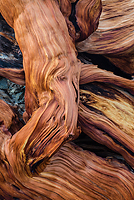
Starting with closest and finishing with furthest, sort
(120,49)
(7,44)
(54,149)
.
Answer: (54,149), (120,49), (7,44)

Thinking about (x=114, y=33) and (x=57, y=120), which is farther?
(x=114, y=33)

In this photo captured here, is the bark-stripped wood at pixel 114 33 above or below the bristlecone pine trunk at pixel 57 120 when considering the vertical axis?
above

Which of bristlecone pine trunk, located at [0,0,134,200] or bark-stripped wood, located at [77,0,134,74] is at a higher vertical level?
bark-stripped wood, located at [77,0,134,74]

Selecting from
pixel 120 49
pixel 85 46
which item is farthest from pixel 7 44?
pixel 120 49

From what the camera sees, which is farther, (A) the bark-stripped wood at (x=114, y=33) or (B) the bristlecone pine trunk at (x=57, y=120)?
(A) the bark-stripped wood at (x=114, y=33)

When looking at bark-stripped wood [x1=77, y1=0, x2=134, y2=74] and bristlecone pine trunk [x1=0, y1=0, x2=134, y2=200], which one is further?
bark-stripped wood [x1=77, y1=0, x2=134, y2=74]

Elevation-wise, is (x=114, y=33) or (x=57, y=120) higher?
(x=114, y=33)

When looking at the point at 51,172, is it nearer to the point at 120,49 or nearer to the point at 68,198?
the point at 68,198

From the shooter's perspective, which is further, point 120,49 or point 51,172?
point 120,49
